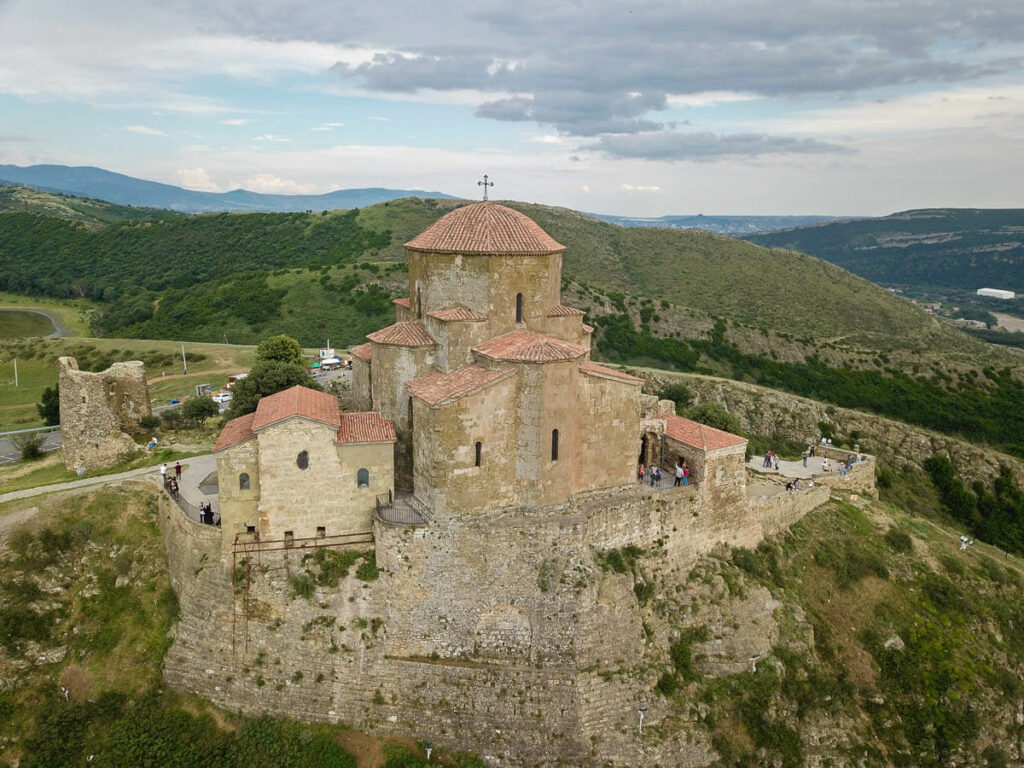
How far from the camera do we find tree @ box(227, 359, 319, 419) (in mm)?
30375

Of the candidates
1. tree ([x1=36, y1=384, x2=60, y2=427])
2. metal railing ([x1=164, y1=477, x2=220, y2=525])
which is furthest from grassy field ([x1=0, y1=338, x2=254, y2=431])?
metal railing ([x1=164, y1=477, x2=220, y2=525])

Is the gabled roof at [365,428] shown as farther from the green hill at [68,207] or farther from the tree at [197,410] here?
the green hill at [68,207]

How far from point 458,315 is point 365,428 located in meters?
4.31

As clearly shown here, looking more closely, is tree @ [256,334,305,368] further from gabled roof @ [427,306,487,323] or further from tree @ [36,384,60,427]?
gabled roof @ [427,306,487,323]

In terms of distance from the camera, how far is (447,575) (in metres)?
19.1

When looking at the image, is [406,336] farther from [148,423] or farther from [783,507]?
[783,507]

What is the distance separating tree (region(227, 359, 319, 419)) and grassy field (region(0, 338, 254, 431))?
9.77 meters

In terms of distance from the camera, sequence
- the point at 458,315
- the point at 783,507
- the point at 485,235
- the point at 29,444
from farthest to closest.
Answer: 1. the point at 29,444
2. the point at 783,507
3. the point at 485,235
4. the point at 458,315

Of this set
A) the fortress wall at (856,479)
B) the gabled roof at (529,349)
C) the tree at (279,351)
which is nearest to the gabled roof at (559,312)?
the gabled roof at (529,349)

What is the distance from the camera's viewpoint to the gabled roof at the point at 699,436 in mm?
22959

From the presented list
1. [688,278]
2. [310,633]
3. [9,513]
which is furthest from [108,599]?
[688,278]

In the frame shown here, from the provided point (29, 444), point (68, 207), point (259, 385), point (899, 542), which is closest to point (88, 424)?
point (29, 444)

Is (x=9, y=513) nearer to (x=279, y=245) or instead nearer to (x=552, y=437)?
(x=552, y=437)

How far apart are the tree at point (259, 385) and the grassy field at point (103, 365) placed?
385 inches
